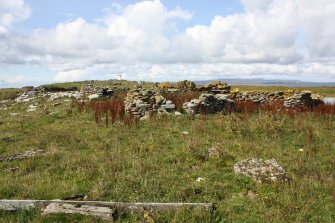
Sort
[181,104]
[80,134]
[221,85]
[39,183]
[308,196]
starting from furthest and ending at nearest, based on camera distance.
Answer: [221,85] < [181,104] < [80,134] < [39,183] < [308,196]

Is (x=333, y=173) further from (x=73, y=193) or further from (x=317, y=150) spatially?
Answer: (x=73, y=193)

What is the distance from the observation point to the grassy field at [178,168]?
7148 mm

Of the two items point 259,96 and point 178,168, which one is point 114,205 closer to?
point 178,168

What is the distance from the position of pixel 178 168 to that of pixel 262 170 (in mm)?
2271

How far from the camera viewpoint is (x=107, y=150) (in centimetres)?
1205

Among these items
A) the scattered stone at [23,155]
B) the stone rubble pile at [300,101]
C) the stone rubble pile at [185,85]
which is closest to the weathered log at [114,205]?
the scattered stone at [23,155]

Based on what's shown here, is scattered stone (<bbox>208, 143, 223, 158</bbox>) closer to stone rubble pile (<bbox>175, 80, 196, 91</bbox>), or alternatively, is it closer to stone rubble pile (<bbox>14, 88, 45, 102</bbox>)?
stone rubble pile (<bbox>175, 80, 196, 91</bbox>)

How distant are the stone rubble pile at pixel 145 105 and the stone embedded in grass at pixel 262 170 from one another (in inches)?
404

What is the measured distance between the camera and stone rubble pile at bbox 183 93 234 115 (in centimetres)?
1996

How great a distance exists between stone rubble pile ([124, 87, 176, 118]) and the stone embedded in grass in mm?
10270

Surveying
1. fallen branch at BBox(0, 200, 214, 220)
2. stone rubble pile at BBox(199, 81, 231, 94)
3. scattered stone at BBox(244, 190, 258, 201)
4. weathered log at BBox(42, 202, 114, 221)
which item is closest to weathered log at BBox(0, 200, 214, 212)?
fallen branch at BBox(0, 200, 214, 220)

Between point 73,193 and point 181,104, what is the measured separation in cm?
1351

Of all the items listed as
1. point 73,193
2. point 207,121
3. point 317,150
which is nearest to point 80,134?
point 207,121

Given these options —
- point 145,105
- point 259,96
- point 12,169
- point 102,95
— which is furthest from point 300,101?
point 12,169
